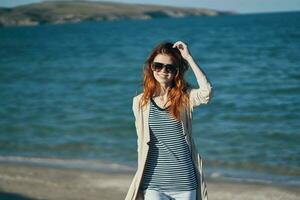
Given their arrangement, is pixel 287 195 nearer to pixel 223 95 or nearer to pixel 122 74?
pixel 223 95

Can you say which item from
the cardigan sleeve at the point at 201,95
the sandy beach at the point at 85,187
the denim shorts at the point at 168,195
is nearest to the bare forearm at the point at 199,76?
the cardigan sleeve at the point at 201,95

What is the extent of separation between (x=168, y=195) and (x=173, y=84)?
29.4 inches

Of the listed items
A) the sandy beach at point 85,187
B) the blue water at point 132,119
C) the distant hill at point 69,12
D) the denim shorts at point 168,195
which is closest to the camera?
the denim shorts at point 168,195

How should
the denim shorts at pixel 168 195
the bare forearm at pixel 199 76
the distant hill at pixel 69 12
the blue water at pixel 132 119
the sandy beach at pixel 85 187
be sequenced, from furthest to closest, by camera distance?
the distant hill at pixel 69 12
the blue water at pixel 132 119
the sandy beach at pixel 85 187
the bare forearm at pixel 199 76
the denim shorts at pixel 168 195

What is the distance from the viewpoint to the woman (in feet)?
13.1

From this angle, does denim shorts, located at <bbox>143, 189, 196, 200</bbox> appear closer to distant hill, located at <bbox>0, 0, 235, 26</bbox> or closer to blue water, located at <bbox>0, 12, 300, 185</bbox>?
blue water, located at <bbox>0, 12, 300, 185</bbox>

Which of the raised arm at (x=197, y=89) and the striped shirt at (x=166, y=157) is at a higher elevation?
the raised arm at (x=197, y=89)

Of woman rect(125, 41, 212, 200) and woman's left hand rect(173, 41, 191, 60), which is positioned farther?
woman's left hand rect(173, 41, 191, 60)

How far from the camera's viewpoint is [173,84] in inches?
162

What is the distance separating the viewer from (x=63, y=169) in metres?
9.88

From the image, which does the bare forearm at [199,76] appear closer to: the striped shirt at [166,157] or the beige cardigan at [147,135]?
the beige cardigan at [147,135]

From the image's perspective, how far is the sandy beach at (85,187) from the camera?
791 centimetres

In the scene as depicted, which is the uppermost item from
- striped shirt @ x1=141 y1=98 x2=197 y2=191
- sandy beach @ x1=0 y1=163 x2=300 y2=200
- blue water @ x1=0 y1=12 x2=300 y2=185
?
striped shirt @ x1=141 y1=98 x2=197 y2=191

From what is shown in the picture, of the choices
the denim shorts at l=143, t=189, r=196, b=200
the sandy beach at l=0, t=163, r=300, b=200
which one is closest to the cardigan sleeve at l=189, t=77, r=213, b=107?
the denim shorts at l=143, t=189, r=196, b=200
